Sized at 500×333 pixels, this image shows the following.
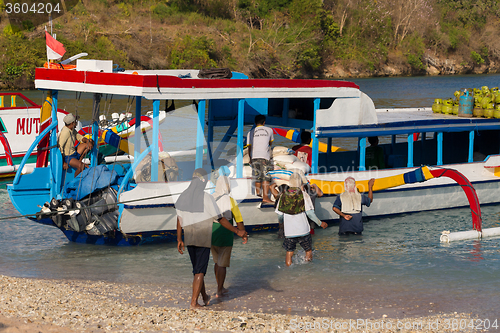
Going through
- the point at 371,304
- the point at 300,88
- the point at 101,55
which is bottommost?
the point at 371,304

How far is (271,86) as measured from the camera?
30.9 feet

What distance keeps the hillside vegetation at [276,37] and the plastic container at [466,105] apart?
37317 mm

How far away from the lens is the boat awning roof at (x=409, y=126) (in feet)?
33.1

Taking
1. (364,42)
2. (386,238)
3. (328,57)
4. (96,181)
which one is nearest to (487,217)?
(386,238)

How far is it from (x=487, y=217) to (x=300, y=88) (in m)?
5.34

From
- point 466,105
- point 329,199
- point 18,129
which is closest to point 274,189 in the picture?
point 329,199

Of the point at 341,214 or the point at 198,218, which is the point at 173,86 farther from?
the point at 341,214

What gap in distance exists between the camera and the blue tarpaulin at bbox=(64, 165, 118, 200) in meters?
8.91

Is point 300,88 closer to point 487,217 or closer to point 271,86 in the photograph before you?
point 271,86

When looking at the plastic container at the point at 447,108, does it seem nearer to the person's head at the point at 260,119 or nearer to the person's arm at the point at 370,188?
the person's arm at the point at 370,188

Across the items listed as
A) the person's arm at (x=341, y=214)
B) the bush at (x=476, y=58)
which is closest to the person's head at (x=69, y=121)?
the person's arm at (x=341, y=214)

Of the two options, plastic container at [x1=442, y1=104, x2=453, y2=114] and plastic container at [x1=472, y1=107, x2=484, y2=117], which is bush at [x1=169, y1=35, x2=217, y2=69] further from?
plastic container at [x1=472, y1=107, x2=484, y2=117]

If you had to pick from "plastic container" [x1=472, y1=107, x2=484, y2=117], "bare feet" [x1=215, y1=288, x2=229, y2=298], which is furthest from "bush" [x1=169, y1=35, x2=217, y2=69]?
"bare feet" [x1=215, y1=288, x2=229, y2=298]

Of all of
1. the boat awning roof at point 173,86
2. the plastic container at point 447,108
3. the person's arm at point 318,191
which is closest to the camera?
the boat awning roof at point 173,86
